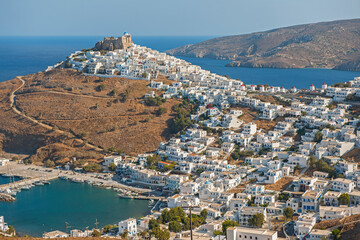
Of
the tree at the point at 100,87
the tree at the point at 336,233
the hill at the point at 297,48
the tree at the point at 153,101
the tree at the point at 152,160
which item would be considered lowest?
the tree at the point at 152,160

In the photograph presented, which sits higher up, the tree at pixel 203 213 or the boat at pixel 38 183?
the tree at pixel 203 213

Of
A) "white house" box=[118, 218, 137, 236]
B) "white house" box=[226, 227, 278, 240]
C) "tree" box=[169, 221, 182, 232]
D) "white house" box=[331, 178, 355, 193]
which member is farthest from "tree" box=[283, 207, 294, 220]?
"white house" box=[118, 218, 137, 236]

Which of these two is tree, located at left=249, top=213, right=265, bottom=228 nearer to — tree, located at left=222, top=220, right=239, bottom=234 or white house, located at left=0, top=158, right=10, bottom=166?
tree, located at left=222, top=220, right=239, bottom=234

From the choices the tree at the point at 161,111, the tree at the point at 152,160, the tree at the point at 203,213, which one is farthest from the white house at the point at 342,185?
the tree at the point at 161,111

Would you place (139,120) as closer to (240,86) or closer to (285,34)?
(240,86)

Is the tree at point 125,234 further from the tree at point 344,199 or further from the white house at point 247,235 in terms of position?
the tree at point 344,199

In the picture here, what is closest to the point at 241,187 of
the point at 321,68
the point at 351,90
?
the point at 351,90
